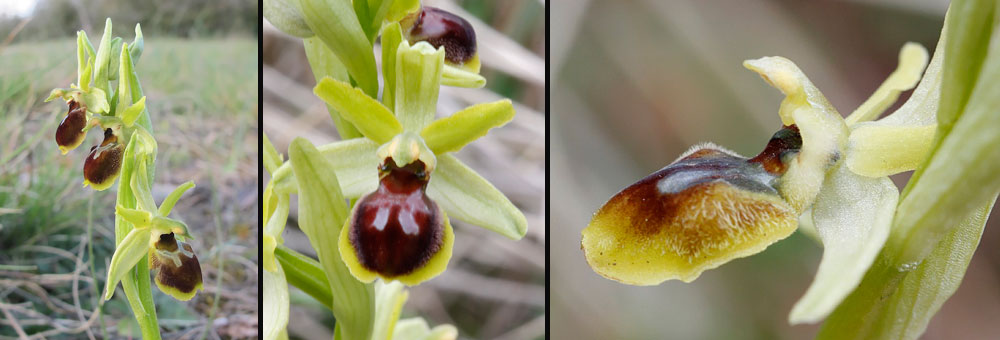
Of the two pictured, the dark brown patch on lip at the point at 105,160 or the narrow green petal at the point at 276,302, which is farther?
the dark brown patch on lip at the point at 105,160

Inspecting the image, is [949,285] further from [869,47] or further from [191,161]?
[869,47]

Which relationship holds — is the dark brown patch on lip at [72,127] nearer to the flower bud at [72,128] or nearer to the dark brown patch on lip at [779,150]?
the flower bud at [72,128]

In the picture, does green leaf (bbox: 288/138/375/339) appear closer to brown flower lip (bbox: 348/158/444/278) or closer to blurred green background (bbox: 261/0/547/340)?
brown flower lip (bbox: 348/158/444/278)

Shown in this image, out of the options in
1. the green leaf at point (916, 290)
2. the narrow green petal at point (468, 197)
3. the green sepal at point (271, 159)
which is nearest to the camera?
the green leaf at point (916, 290)

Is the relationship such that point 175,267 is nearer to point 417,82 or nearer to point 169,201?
point 169,201

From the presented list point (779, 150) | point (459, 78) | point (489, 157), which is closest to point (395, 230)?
point (459, 78)

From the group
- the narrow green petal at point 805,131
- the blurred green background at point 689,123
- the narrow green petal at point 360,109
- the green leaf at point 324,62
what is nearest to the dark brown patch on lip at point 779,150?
the narrow green petal at point 805,131
